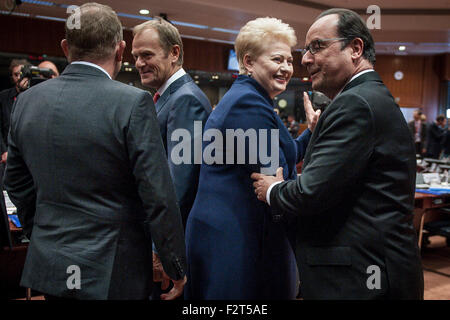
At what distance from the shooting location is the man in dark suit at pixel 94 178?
3.87 feet

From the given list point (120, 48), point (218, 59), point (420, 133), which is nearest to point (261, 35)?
point (120, 48)

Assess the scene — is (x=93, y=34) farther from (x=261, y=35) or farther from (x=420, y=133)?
(x=420, y=133)

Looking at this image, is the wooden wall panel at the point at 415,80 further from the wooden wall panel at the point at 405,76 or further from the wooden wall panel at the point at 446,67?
the wooden wall panel at the point at 446,67

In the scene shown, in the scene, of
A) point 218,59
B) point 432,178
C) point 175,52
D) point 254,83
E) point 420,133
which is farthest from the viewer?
point 218,59

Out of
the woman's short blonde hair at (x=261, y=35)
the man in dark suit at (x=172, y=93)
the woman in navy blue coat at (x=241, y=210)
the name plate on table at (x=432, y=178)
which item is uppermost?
the woman's short blonde hair at (x=261, y=35)

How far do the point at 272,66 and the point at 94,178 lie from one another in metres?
0.82

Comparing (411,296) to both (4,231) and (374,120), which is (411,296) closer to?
(374,120)

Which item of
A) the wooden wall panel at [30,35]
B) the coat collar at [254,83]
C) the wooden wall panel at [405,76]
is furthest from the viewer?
the wooden wall panel at [405,76]

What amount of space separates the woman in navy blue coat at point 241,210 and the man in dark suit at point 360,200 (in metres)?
0.25

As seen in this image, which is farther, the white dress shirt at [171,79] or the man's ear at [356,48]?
the white dress shirt at [171,79]

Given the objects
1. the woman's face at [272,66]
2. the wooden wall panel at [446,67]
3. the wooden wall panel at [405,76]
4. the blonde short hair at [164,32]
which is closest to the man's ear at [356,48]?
the woman's face at [272,66]

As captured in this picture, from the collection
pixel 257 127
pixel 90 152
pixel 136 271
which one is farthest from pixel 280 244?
pixel 90 152

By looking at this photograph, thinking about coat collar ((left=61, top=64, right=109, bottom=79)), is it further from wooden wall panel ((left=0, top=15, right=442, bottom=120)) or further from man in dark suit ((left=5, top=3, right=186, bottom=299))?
wooden wall panel ((left=0, top=15, right=442, bottom=120))

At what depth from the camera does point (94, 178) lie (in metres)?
1.19
